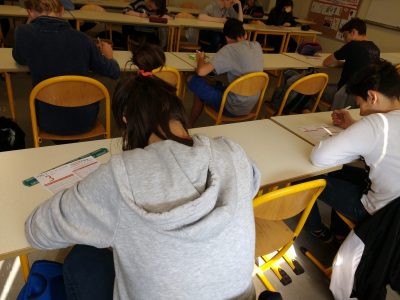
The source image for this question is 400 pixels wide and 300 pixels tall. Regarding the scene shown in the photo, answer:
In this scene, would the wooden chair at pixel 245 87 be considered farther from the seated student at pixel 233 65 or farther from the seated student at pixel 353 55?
the seated student at pixel 353 55

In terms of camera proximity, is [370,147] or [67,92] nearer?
[370,147]

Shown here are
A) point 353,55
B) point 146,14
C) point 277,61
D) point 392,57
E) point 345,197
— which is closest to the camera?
point 345,197

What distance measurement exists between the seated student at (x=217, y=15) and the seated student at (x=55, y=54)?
123 inches

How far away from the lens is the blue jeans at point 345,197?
1.62 metres

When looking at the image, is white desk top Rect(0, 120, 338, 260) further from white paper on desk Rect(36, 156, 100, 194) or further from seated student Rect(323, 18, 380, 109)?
seated student Rect(323, 18, 380, 109)

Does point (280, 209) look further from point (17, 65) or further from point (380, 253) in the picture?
point (17, 65)

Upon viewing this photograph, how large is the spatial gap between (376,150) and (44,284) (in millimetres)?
1341

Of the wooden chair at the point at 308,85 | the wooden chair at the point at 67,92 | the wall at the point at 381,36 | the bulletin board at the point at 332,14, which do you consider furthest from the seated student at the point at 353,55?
the bulletin board at the point at 332,14

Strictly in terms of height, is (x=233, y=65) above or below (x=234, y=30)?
below

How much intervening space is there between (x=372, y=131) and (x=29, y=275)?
1.37m

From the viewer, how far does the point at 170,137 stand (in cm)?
87

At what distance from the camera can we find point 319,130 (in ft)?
6.22

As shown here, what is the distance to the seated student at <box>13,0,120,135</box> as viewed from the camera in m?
1.79

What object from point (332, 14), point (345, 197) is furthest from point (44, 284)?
point (332, 14)
